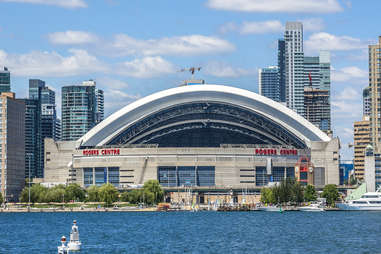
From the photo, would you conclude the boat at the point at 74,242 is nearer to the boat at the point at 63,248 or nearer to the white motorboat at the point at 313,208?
the boat at the point at 63,248

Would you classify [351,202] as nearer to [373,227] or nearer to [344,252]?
[373,227]

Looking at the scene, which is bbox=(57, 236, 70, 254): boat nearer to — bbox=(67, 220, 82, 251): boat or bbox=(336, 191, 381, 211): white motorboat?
bbox=(67, 220, 82, 251): boat

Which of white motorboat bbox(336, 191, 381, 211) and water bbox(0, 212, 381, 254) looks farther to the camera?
white motorboat bbox(336, 191, 381, 211)

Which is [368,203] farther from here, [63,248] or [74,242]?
[63,248]

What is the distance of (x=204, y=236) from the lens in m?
115

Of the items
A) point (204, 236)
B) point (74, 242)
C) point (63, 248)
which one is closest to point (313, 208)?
point (204, 236)

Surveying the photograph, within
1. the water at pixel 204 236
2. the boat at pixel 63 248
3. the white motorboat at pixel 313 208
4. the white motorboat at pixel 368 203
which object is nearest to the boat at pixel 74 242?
the boat at pixel 63 248

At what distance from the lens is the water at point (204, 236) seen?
322 feet

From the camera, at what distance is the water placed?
98.1m

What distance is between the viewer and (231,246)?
100 metres

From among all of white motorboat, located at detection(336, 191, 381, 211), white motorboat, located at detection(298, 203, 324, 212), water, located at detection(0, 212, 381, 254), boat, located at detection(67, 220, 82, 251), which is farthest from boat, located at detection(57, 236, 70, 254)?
white motorboat, located at detection(336, 191, 381, 211)

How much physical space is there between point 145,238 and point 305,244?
20.4 meters

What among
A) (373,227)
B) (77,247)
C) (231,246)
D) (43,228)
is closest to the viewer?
(77,247)

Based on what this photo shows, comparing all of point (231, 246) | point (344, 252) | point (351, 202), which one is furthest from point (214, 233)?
point (351, 202)
